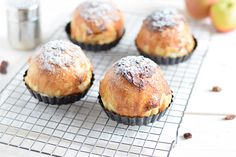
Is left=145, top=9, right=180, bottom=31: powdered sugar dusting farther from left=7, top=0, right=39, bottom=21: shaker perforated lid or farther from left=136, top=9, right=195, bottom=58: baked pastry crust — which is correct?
left=7, top=0, right=39, bottom=21: shaker perforated lid

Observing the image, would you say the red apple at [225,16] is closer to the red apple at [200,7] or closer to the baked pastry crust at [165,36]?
the red apple at [200,7]

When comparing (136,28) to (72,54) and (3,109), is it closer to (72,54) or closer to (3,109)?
(72,54)

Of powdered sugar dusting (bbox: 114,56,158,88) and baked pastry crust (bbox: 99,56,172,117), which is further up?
powdered sugar dusting (bbox: 114,56,158,88)

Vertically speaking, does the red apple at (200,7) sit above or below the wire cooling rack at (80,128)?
above

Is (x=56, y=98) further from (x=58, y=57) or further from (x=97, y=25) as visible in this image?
(x=97, y=25)

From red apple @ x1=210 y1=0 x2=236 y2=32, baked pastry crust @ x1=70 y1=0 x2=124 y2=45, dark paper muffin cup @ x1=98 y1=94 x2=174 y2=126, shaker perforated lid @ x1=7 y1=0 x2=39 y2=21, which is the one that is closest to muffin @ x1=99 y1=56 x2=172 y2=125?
dark paper muffin cup @ x1=98 y1=94 x2=174 y2=126

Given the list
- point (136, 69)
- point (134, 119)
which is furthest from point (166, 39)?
point (134, 119)

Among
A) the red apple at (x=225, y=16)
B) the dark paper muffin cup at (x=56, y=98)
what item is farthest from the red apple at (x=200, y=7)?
the dark paper muffin cup at (x=56, y=98)

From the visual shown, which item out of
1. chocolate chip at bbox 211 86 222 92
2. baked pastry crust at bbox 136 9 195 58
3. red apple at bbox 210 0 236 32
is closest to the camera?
chocolate chip at bbox 211 86 222 92
